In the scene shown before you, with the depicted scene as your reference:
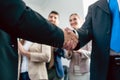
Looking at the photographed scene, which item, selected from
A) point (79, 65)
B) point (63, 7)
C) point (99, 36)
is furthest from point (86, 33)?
point (63, 7)

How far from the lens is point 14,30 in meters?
1.31

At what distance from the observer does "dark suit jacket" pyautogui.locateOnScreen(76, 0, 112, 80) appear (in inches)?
67.2

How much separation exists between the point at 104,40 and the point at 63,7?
10.6 ft

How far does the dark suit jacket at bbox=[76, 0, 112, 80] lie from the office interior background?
8.87ft

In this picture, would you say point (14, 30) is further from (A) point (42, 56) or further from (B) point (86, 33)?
(A) point (42, 56)

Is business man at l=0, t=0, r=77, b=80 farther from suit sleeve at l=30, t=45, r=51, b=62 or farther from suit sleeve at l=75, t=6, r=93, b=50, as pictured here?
suit sleeve at l=30, t=45, r=51, b=62

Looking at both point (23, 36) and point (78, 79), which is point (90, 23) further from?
point (78, 79)

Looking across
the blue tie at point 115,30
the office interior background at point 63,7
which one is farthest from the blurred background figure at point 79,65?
the office interior background at point 63,7

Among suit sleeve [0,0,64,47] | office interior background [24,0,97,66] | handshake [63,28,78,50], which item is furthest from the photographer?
office interior background [24,0,97,66]

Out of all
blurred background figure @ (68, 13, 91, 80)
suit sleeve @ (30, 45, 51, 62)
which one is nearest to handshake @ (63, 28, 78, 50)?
suit sleeve @ (30, 45, 51, 62)

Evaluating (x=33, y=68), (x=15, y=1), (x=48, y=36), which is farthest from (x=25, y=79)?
(x=15, y=1)

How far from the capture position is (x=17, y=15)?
1.28 meters

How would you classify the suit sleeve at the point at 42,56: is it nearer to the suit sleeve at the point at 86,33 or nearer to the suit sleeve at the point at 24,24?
the suit sleeve at the point at 86,33

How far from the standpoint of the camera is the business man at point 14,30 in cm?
125
